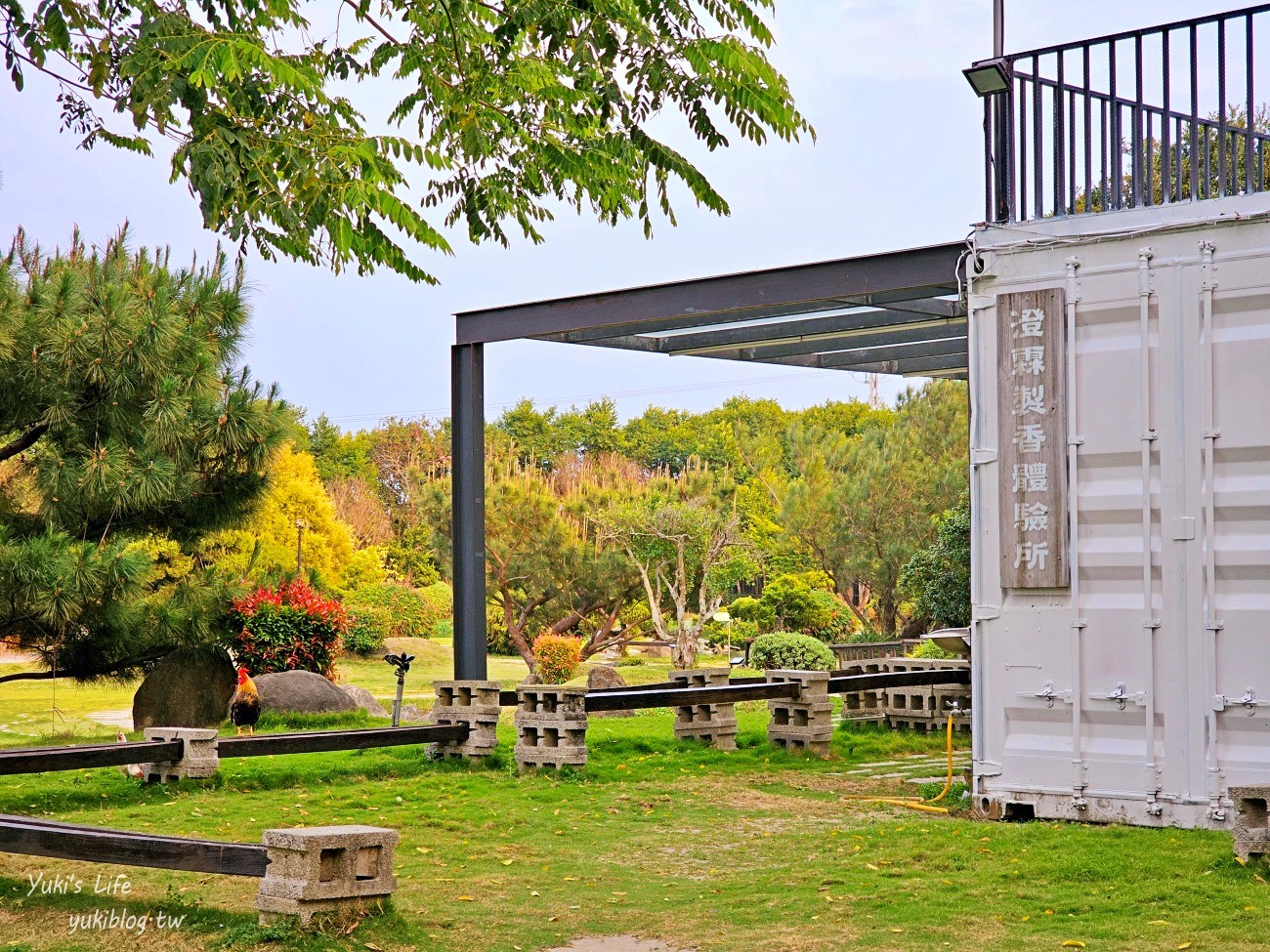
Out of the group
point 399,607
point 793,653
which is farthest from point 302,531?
point 793,653

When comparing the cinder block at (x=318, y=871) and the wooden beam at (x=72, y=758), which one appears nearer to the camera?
the cinder block at (x=318, y=871)

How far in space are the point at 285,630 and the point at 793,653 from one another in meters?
6.80

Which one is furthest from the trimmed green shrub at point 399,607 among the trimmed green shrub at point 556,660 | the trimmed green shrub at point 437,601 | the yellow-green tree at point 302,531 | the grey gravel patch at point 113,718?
the grey gravel patch at point 113,718

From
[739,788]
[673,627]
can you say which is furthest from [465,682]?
[673,627]

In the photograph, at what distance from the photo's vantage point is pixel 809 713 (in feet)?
35.6

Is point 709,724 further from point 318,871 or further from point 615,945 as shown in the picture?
point 318,871

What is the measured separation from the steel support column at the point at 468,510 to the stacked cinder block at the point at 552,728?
2.30 feet

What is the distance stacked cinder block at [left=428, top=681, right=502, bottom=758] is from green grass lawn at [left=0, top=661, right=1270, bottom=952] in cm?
49

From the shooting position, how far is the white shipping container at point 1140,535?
6.54 metres

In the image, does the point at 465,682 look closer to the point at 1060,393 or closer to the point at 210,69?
the point at 1060,393

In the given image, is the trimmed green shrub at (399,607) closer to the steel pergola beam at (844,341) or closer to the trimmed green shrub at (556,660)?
the trimmed green shrub at (556,660)

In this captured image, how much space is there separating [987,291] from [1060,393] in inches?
28.1

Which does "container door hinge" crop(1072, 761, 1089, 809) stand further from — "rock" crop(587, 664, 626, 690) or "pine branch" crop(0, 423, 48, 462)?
"rock" crop(587, 664, 626, 690)

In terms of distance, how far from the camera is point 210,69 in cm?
441
